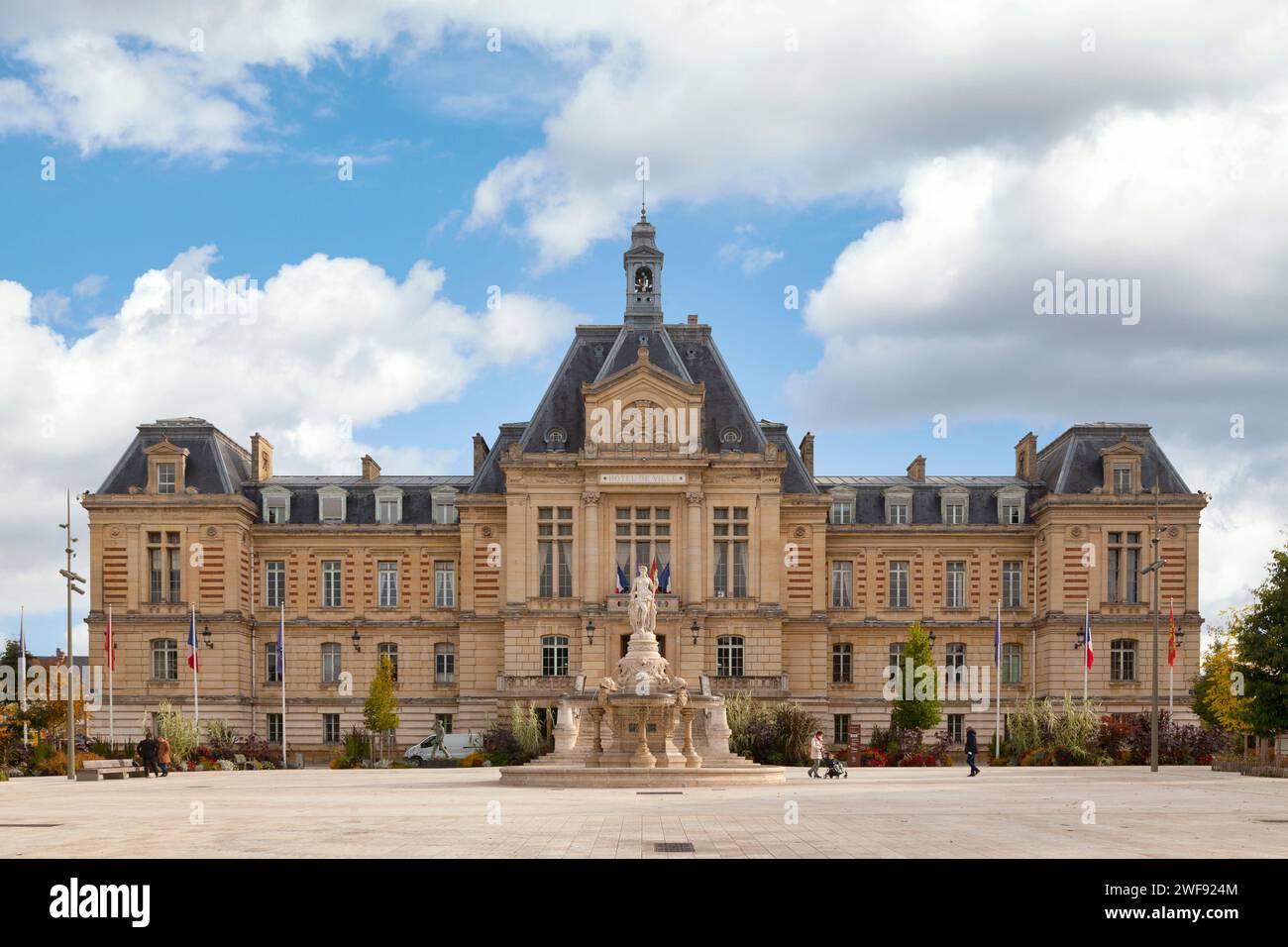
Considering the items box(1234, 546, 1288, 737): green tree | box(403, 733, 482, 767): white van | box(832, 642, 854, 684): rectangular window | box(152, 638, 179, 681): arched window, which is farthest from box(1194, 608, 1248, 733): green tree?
box(152, 638, 179, 681): arched window

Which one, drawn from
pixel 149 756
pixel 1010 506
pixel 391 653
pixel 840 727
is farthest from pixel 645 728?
pixel 1010 506

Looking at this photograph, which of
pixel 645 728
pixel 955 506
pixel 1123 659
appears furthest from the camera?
pixel 955 506

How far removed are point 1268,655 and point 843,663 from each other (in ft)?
104

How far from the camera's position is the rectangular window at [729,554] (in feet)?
240

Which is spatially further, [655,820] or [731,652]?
[731,652]

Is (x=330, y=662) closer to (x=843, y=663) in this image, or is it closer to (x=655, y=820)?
(x=843, y=663)

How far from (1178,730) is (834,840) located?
156 ft

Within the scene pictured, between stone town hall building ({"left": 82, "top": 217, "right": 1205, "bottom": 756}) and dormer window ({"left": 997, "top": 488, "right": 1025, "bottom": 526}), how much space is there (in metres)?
0.14

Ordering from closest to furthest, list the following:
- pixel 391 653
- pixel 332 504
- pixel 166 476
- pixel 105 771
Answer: pixel 105 771
pixel 166 476
pixel 391 653
pixel 332 504

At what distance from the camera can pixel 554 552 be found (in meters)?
73.2

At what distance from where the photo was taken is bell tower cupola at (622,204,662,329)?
256 feet

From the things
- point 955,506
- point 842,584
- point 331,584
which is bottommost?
point 842,584

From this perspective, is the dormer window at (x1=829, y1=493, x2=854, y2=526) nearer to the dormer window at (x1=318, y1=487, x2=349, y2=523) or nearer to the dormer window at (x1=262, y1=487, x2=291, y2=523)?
the dormer window at (x1=318, y1=487, x2=349, y2=523)

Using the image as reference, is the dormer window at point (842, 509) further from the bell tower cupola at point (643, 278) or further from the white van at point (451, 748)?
the white van at point (451, 748)
